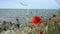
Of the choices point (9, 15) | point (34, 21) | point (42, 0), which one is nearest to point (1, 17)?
point (9, 15)

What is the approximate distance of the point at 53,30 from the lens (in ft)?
1.30

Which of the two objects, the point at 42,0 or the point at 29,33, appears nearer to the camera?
the point at 29,33

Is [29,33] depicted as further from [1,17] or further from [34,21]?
[1,17]

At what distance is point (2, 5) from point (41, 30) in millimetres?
803

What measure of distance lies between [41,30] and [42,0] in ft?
2.32

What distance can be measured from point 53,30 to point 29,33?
9 cm

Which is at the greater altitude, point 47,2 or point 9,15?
point 47,2

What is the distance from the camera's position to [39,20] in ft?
1.55

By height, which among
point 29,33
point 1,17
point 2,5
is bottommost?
point 1,17

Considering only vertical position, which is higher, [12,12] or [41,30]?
[41,30]

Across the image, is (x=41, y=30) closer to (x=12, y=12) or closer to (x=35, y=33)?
(x=35, y=33)

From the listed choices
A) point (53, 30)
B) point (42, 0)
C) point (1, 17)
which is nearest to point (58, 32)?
point (53, 30)

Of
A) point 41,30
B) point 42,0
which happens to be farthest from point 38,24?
point 42,0

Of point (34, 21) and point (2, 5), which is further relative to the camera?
point (2, 5)
